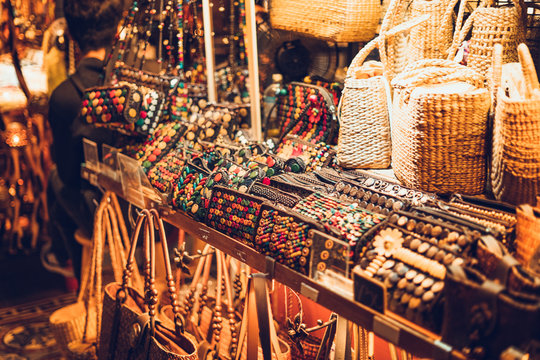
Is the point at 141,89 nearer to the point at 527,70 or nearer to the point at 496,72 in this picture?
the point at 496,72

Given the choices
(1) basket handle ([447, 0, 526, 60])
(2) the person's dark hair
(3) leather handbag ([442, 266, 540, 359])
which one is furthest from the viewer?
(2) the person's dark hair

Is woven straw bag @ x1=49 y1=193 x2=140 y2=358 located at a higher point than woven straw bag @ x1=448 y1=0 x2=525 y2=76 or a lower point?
lower

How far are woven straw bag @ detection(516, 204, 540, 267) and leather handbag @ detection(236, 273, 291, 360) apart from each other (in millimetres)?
709

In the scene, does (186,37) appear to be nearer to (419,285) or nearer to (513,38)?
(513,38)

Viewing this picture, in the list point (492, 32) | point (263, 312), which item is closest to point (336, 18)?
point (492, 32)

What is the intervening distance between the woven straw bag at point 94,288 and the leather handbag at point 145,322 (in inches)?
10.8

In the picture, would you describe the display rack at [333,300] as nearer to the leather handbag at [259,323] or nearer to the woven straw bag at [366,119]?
the leather handbag at [259,323]

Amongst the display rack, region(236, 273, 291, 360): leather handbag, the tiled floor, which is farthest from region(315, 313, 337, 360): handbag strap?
the tiled floor

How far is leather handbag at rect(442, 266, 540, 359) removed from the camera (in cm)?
106

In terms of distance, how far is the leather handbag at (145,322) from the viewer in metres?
→ 1.96

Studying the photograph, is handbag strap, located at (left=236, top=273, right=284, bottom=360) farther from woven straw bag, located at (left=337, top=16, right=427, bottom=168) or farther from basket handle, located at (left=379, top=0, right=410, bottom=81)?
basket handle, located at (left=379, top=0, right=410, bottom=81)

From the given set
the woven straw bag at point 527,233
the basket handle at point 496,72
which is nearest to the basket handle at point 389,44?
Answer: the basket handle at point 496,72

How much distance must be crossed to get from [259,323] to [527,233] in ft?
2.67

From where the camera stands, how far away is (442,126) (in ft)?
5.24
